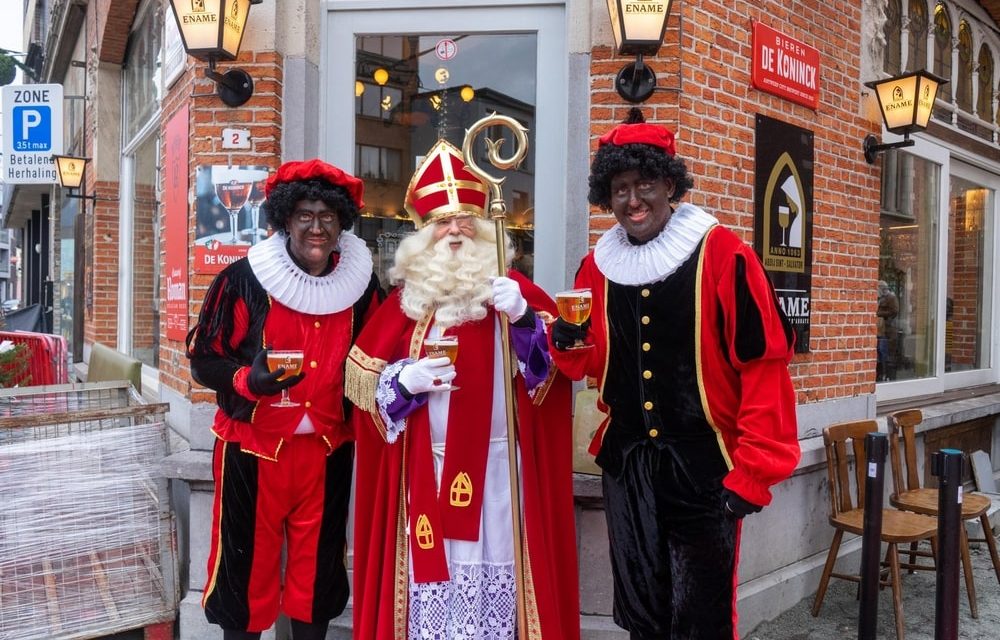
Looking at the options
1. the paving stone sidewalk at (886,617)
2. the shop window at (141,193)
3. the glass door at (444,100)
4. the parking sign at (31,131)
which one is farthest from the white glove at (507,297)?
the parking sign at (31,131)

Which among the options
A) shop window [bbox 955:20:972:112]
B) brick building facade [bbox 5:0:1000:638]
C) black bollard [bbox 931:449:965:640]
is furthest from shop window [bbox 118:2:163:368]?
shop window [bbox 955:20:972:112]

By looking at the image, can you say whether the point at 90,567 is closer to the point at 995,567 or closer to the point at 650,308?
the point at 650,308

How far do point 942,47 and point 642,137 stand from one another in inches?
233

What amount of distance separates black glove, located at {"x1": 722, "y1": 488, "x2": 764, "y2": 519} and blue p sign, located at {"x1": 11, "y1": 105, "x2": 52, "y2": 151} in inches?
354

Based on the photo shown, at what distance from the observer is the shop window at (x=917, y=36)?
6316mm

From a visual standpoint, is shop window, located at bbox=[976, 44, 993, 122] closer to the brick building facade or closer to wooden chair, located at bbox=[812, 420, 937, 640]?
the brick building facade

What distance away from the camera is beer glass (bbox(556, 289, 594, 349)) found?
232 centimetres

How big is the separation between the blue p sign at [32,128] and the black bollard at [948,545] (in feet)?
30.7

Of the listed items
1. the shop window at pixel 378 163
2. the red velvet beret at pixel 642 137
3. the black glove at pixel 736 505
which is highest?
the shop window at pixel 378 163

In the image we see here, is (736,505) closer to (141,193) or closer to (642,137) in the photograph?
(642,137)

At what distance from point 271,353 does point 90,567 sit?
5.96 feet

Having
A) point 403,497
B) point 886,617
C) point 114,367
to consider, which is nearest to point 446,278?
point 403,497

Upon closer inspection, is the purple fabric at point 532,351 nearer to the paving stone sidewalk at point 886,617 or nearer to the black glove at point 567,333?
the black glove at point 567,333

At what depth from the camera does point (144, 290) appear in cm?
675
